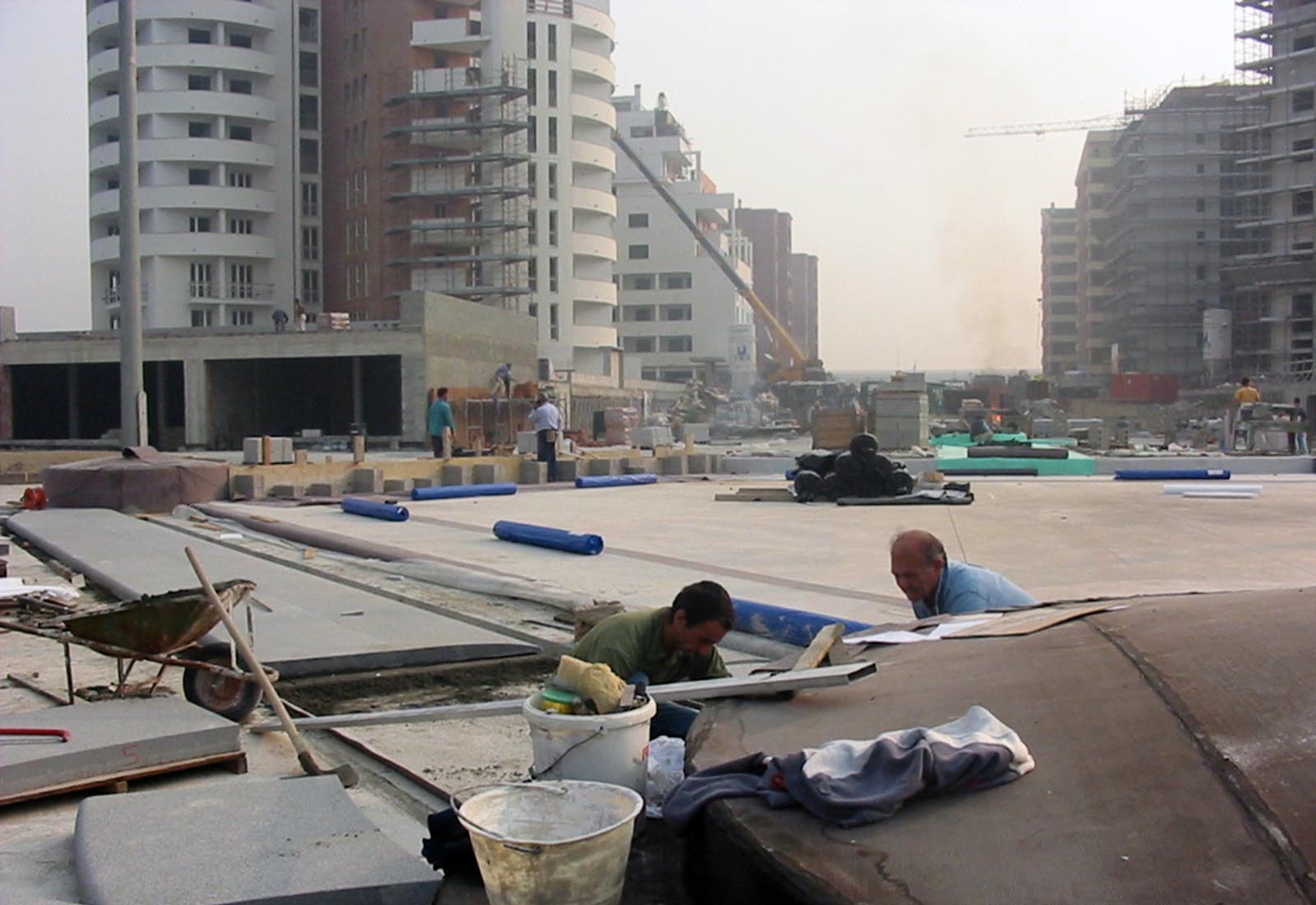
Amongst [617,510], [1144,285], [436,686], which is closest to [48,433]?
[617,510]

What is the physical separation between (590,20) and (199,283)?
29611 mm

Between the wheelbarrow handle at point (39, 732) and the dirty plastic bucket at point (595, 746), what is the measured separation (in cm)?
204

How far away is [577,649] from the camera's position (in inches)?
205

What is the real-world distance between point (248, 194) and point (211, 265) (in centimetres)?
492

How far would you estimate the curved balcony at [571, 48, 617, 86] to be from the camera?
268ft

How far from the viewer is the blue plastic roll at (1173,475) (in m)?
22.4

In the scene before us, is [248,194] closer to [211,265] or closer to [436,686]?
[211,265]

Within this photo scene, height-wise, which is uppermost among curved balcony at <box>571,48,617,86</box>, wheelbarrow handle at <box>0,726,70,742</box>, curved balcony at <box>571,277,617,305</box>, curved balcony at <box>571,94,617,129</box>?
curved balcony at <box>571,48,617,86</box>

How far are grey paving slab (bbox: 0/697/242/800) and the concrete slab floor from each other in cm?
441

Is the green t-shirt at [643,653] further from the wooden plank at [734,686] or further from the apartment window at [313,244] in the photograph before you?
the apartment window at [313,244]

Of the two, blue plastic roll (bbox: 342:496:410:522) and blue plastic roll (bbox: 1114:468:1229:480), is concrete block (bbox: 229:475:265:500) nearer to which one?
blue plastic roll (bbox: 342:496:410:522)

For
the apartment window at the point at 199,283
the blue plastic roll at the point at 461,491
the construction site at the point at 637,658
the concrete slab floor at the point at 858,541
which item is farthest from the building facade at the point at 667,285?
the concrete slab floor at the point at 858,541

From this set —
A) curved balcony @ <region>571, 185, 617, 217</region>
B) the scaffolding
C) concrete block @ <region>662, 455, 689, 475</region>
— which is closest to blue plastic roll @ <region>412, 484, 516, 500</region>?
concrete block @ <region>662, 455, 689, 475</region>

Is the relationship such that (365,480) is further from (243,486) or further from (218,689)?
(218,689)
